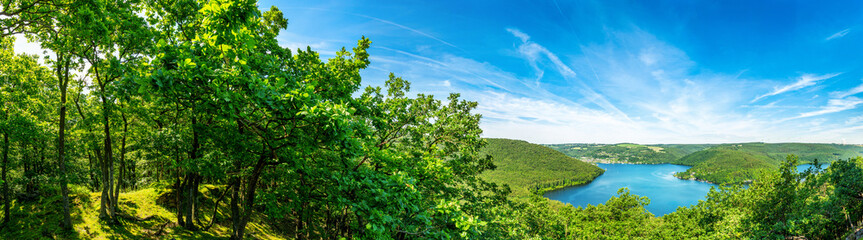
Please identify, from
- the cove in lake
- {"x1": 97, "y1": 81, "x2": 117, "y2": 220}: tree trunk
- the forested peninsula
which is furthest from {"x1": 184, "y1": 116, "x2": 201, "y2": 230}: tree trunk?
the cove in lake

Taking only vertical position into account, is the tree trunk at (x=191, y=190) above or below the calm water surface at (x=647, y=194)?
above

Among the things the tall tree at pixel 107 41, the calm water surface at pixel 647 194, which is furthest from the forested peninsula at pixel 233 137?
the calm water surface at pixel 647 194

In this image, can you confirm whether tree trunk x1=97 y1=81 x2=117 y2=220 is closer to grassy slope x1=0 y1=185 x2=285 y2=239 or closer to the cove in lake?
grassy slope x1=0 y1=185 x2=285 y2=239

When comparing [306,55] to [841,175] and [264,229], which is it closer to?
[264,229]

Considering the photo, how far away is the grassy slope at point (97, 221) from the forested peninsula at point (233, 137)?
0.25ft

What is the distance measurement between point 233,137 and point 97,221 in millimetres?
11331

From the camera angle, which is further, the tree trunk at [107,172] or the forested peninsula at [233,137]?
the tree trunk at [107,172]

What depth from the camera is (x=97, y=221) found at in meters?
11.9

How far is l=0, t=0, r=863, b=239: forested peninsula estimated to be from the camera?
395 cm

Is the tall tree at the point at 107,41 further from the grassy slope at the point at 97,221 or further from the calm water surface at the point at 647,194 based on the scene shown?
the calm water surface at the point at 647,194

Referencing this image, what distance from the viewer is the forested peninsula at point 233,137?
395cm

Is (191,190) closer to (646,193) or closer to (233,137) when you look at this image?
(233,137)

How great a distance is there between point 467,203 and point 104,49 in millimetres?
12754

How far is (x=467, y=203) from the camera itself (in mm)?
10812
